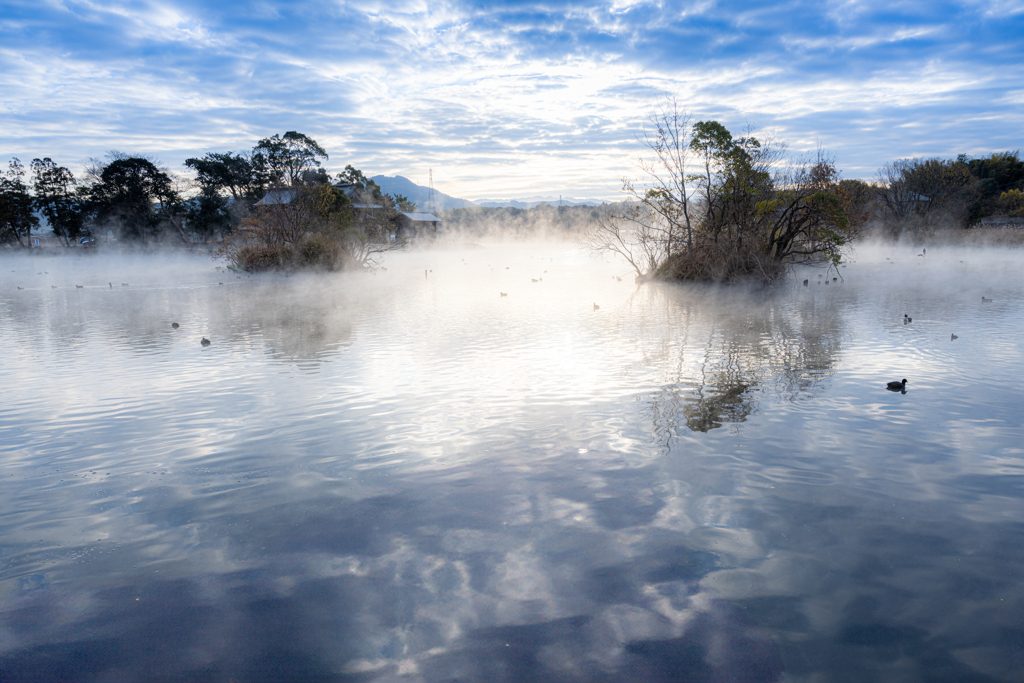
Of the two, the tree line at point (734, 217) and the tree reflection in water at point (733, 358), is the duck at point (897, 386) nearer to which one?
the tree reflection in water at point (733, 358)

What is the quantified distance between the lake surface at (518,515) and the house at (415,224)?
63711 millimetres

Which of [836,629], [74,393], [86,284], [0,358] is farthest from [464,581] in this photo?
[86,284]

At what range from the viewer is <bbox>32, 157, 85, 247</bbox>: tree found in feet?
195

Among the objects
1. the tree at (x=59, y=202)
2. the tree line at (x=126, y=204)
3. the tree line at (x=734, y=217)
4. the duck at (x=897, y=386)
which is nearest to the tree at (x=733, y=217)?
the tree line at (x=734, y=217)

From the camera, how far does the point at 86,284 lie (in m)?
29.7

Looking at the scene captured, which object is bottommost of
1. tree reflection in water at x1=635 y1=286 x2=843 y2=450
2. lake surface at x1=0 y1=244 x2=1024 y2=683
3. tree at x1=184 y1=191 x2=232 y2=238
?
lake surface at x1=0 y1=244 x2=1024 y2=683

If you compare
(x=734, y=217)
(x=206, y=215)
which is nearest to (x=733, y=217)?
(x=734, y=217)

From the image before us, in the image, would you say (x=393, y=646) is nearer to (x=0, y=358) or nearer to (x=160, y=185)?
(x=0, y=358)

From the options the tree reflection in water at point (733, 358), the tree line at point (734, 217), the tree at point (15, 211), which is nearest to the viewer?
the tree reflection in water at point (733, 358)

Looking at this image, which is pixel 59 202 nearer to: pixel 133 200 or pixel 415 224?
pixel 133 200

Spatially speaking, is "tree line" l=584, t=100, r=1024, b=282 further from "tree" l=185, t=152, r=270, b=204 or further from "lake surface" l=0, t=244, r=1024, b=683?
"tree" l=185, t=152, r=270, b=204

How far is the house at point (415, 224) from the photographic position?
73188mm

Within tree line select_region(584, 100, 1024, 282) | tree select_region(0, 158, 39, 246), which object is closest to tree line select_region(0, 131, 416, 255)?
tree select_region(0, 158, 39, 246)

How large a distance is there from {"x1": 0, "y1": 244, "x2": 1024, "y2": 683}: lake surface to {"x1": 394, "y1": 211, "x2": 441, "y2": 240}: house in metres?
63.7
